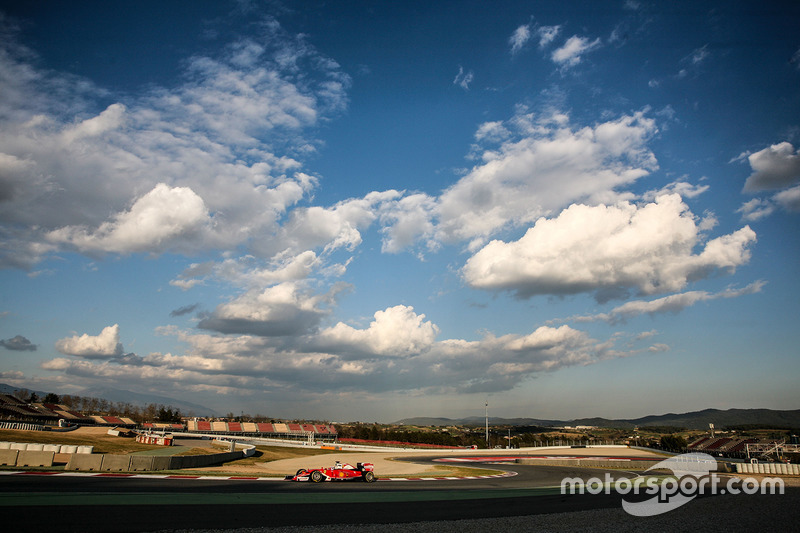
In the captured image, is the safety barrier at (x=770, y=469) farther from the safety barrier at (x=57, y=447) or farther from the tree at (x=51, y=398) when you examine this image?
the tree at (x=51, y=398)

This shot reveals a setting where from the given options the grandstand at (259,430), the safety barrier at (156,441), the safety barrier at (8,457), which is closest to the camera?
the safety barrier at (8,457)

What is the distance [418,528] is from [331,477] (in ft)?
58.8

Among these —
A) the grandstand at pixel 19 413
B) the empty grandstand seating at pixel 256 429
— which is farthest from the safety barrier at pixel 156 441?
the grandstand at pixel 19 413

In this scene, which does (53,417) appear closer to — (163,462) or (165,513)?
(163,462)

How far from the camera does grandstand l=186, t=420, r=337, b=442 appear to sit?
384 ft

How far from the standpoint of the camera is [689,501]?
23.4m

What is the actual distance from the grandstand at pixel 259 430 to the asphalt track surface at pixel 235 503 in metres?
90.2

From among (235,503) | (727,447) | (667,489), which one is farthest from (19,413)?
(727,447)

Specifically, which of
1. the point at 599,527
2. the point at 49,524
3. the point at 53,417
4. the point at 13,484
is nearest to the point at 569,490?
the point at 599,527

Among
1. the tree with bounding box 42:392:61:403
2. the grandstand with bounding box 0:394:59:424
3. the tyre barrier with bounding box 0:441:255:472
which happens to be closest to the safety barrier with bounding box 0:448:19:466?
the tyre barrier with bounding box 0:441:255:472

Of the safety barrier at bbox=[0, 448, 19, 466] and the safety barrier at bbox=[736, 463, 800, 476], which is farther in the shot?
the safety barrier at bbox=[736, 463, 800, 476]

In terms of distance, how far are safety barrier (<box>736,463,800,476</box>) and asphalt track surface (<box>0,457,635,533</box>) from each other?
2632cm

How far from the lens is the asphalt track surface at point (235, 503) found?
48.2ft

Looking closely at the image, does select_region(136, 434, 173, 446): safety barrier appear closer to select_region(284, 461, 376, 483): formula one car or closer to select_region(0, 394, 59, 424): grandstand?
select_region(284, 461, 376, 483): formula one car
